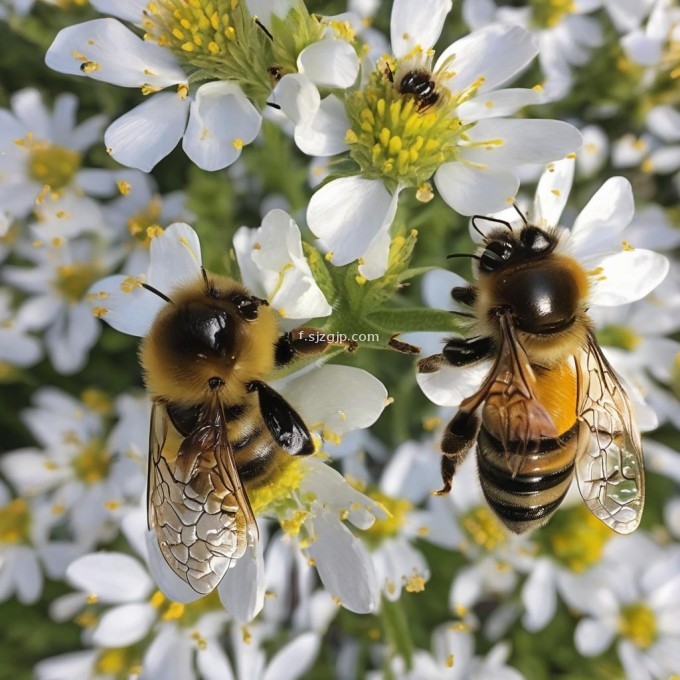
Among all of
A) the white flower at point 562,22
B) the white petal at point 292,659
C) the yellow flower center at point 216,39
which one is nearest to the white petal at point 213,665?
the white petal at point 292,659

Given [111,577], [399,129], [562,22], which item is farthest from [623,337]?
[111,577]

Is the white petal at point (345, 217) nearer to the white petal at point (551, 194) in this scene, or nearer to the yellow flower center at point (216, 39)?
the yellow flower center at point (216, 39)

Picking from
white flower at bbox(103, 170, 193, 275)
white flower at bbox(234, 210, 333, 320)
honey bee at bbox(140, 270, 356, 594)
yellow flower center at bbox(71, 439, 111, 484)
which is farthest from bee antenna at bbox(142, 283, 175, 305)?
yellow flower center at bbox(71, 439, 111, 484)

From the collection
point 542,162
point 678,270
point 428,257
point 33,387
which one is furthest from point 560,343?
point 33,387

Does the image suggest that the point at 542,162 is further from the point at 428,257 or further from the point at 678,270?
the point at 678,270

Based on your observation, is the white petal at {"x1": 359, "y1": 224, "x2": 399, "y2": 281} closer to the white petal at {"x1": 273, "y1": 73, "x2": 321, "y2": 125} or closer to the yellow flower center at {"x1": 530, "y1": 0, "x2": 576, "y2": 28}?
the white petal at {"x1": 273, "y1": 73, "x2": 321, "y2": 125}
